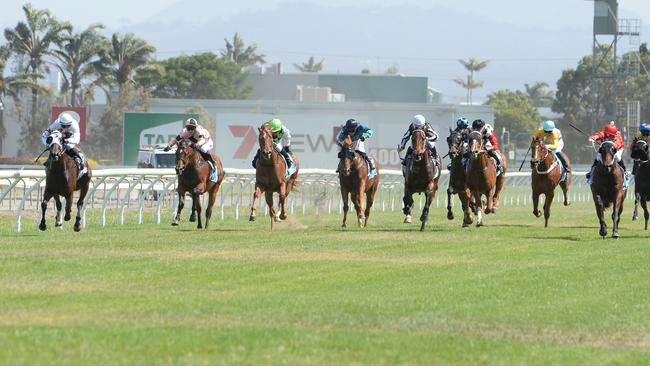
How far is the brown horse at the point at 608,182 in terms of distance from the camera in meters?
25.5

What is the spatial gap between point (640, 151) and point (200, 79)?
98.6 meters

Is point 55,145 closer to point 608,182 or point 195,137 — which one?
point 195,137

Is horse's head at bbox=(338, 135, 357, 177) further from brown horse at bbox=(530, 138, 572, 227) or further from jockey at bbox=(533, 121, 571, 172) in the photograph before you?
jockey at bbox=(533, 121, 571, 172)

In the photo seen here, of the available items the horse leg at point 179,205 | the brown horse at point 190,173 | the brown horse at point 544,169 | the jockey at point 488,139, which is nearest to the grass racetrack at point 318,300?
the horse leg at point 179,205

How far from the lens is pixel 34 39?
8969cm

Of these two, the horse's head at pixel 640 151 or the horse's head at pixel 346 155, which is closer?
the horse's head at pixel 640 151

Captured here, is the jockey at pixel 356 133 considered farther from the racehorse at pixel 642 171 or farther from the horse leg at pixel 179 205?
the racehorse at pixel 642 171

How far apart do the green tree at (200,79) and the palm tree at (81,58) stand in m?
21.9

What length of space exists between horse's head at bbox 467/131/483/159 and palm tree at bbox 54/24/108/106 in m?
66.4

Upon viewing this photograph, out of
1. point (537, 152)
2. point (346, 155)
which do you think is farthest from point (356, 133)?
point (537, 152)

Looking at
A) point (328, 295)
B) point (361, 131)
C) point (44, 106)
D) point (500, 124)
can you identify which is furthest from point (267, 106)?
point (328, 295)

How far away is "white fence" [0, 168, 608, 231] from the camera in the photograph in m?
28.0

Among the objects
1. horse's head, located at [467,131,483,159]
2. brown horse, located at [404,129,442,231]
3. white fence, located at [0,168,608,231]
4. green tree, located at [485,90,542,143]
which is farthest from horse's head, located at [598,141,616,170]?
green tree, located at [485,90,542,143]

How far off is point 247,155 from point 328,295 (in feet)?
212
